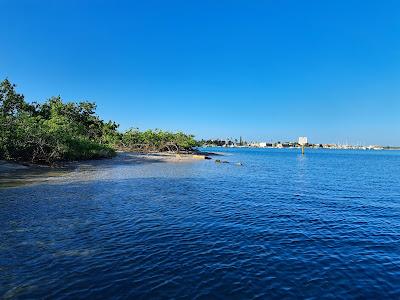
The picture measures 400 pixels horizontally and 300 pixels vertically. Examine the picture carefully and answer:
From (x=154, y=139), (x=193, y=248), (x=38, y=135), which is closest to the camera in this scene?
(x=193, y=248)

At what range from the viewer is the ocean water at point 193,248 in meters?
10.2

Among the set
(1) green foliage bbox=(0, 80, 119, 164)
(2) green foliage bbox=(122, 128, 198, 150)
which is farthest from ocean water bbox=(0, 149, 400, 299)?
(2) green foliage bbox=(122, 128, 198, 150)

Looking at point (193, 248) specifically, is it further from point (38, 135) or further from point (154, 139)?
point (154, 139)

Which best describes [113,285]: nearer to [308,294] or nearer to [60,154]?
[308,294]

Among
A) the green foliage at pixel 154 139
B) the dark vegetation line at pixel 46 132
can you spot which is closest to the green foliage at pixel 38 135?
the dark vegetation line at pixel 46 132

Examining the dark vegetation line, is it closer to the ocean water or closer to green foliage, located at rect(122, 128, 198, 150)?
green foliage, located at rect(122, 128, 198, 150)

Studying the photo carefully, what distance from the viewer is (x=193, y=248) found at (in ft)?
46.6

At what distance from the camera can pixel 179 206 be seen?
941 inches

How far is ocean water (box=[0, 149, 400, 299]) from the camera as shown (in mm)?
10195

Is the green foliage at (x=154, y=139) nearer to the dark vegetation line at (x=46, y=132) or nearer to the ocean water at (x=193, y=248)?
the dark vegetation line at (x=46, y=132)

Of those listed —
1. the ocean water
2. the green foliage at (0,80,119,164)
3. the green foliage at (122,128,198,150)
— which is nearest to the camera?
the ocean water

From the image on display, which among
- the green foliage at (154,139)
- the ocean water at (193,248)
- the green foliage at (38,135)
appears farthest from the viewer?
the green foliage at (154,139)

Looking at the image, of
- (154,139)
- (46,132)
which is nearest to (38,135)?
(46,132)

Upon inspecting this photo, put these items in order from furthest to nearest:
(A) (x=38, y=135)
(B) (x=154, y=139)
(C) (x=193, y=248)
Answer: (B) (x=154, y=139) → (A) (x=38, y=135) → (C) (x=193, y=248)
